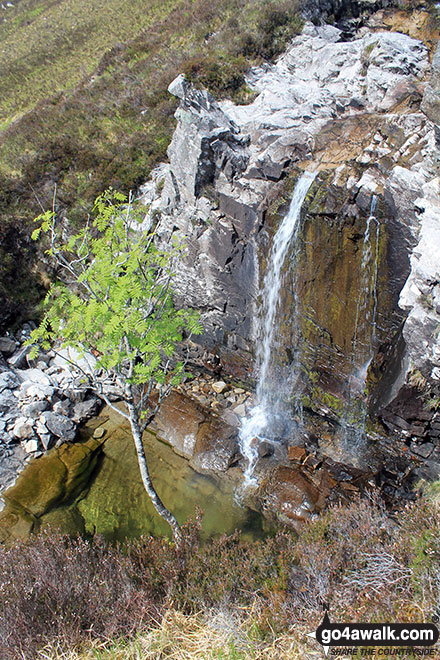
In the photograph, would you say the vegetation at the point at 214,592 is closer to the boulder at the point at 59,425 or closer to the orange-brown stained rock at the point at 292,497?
the orange-brown stained rock at the point at 292,497

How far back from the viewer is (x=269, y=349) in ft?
41.1

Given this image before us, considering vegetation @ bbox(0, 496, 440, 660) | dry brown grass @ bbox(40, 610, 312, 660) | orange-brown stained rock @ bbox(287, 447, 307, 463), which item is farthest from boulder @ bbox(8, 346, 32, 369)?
dry brown grass @ bbox(40, 610, 312, 660)

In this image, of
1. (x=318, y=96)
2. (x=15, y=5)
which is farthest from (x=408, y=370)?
(x=15, y=5)

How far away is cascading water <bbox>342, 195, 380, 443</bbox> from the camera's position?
9.48m

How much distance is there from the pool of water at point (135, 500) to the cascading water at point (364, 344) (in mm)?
3715

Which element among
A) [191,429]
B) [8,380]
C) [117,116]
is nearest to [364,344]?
[191,429]

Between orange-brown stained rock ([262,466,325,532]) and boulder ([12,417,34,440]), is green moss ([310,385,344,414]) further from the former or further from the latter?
boulder ([12,417,34,440])

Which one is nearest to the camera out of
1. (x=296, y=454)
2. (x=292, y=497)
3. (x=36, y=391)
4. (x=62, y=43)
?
(x=292, y=497)

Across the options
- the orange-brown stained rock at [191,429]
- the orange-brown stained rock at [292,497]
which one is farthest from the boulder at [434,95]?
the orange-brown stained rock at [191,429]

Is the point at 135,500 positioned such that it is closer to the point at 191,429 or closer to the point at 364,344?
the point at 191,429

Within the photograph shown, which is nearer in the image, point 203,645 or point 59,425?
point 203,645

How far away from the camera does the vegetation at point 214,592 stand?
4.79 meters

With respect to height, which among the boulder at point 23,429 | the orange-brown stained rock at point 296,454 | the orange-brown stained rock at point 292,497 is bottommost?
the orange-brown stained rock at point 296,454

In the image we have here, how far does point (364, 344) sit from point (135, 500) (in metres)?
7.44
